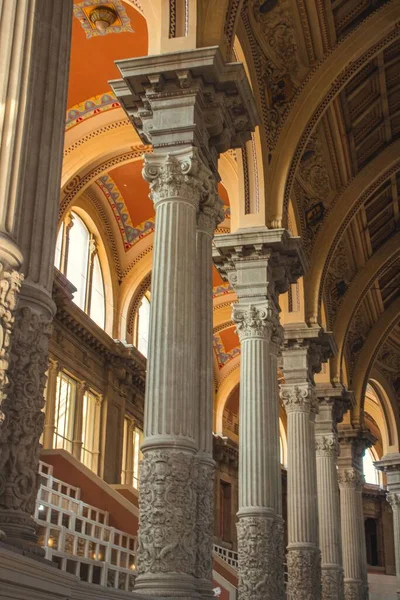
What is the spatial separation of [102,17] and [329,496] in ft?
35.7

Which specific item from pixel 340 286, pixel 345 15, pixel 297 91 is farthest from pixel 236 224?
pixel 340 286

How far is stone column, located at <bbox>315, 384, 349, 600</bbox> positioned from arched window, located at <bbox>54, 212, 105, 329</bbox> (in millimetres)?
5656

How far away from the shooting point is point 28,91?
16.9 ft

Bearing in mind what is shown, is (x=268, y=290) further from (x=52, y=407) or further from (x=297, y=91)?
(x=52, y=407)

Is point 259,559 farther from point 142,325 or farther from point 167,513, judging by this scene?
point 142,325

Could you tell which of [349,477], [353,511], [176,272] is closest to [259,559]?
[176,272]

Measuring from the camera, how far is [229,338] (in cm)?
3017

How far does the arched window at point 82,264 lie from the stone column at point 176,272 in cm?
939

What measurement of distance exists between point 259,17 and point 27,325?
412 inches

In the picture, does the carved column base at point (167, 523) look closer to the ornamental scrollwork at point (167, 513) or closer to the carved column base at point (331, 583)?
the ornamental scrollwork at point (167, 513)

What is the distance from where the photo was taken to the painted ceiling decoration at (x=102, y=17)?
51.2 feet

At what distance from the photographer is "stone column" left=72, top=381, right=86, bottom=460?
1980 cm

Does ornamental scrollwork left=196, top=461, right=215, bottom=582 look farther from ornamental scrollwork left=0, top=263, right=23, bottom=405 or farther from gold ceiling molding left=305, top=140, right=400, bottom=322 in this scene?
gold ceiling molding left=305, top=140, right=400, bottom=322

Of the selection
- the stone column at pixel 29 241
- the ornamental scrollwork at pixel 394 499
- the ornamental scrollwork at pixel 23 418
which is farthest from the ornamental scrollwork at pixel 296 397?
the ornamental scrollwork at pixel 394 499
